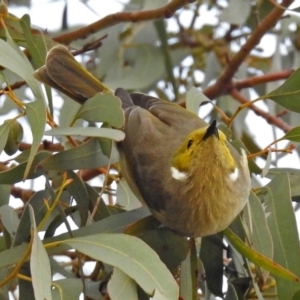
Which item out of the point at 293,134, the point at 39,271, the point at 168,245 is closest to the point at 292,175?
the point at 293,134

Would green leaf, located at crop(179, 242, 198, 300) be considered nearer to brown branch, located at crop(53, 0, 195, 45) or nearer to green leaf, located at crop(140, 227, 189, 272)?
green leaf, located at crop(140, 227, 189, 272)

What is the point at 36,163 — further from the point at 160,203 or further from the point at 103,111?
the point at 160,203

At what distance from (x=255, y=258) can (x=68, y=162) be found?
18.9 inches

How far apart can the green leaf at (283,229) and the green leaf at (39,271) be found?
547mm

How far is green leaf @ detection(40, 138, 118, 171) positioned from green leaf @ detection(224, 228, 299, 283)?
345 millimetres

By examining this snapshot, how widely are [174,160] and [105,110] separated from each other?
12.5 inches

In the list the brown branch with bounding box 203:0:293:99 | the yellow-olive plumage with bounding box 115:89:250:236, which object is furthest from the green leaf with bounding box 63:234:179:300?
the brown branch with bounding box 203:0:293:99

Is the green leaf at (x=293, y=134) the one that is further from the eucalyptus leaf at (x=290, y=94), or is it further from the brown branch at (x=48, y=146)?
the brown branch at (x=48, y=146)

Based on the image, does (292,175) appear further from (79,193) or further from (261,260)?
(79,193)

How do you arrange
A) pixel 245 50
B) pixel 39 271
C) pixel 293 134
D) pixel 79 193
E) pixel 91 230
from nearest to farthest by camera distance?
pixel 39 271, pixel 91 230, pixel 79 193, pixel 293 134, pixel 245 50

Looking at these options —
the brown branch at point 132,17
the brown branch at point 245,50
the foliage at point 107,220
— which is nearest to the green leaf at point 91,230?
the foliage at point 107,220

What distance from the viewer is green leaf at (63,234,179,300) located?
1521mm

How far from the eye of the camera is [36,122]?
5.34ft

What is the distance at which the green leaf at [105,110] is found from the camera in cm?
173
